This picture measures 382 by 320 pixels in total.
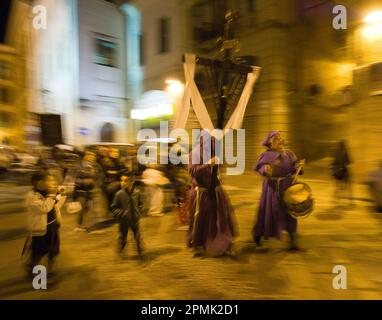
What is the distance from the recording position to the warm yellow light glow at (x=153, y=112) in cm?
1998

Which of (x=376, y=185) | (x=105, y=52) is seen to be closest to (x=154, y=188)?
(x=376, y=185)

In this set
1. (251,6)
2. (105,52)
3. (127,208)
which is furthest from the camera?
(105,52)

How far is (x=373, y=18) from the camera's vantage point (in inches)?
424

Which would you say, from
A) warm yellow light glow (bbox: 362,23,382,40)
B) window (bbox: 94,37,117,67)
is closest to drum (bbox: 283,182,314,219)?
warm yellow light glow (bbox: 362,23,382,40)

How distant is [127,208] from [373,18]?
29.1 ft

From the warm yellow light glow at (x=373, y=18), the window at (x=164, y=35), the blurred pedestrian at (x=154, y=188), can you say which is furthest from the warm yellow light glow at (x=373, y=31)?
the window at (x=164, y=35)

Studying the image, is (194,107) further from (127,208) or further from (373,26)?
(373,26)

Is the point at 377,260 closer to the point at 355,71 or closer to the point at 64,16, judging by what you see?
the point at 355,71

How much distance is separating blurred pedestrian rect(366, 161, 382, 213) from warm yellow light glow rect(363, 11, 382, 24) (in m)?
4.53

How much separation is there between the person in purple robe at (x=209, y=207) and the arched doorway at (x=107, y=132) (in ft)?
61.7

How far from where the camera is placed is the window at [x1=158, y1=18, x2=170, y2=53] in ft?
67.5

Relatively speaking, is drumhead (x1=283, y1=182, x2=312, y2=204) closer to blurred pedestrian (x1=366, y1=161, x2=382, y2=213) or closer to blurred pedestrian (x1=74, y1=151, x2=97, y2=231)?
blurred pedestrian (x1=366, y1=161, x2=382, y2=213)

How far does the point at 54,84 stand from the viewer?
24.4 metres

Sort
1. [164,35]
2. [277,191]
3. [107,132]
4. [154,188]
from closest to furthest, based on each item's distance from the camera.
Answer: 1. [277,191]
2. [154,188]
3. [164,35]
4. [107,132]
